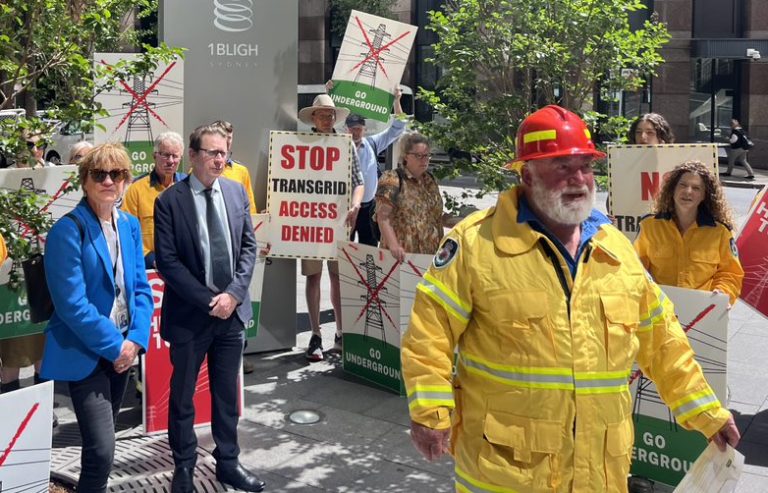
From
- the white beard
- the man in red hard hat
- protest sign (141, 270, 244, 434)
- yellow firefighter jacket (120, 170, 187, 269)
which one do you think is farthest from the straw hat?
the white beard

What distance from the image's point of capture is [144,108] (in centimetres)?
732

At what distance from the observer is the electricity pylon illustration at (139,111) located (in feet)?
23.8

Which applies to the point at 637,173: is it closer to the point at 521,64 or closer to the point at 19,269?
the point at 521,64

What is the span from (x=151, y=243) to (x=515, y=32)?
9.31 feet

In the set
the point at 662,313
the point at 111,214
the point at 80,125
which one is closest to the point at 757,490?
the point at 662,313

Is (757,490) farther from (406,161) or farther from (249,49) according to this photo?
(249,49)

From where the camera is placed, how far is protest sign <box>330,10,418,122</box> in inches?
333

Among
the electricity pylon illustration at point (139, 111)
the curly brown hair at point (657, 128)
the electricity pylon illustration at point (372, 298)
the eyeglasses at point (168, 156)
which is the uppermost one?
the electricity pylon illustration at point (139, 111)

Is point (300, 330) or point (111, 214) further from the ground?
point (111, 214)

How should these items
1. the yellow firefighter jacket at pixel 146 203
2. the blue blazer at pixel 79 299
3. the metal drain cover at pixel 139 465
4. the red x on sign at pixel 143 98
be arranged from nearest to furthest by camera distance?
the blue blazer at pixel 79 299 < the metal drain cover at pixel 139 465 < the yellow firefighter jacket at pixel 146 203 < the red x on sign at pixel 143 98

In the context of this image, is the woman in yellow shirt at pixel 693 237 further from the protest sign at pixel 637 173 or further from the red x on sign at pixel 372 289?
the red x on sign at pixel 372 289

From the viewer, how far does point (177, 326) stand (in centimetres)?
482

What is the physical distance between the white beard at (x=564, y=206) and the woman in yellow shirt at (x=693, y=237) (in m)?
2.09

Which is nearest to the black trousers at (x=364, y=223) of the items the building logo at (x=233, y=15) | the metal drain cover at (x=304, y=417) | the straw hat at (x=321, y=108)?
the straw hat at (x=321, y=108)
